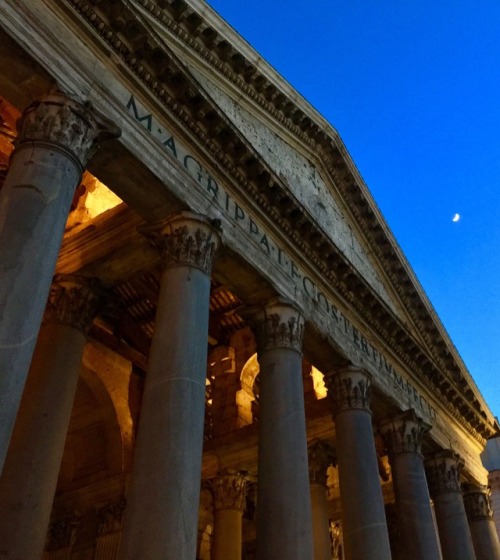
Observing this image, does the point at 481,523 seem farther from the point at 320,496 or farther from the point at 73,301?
the point at 73,301

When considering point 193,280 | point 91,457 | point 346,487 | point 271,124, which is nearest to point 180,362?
point 193,280

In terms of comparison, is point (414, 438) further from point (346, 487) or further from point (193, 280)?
point (193, 280)

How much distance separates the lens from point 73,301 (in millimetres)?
8562

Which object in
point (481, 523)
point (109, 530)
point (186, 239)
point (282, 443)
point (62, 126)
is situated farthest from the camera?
point (481, 523)

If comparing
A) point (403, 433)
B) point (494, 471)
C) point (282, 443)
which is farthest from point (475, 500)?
point (282, 443)

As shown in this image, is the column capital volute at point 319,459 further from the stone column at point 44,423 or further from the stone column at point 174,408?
the stone column at point 174,408

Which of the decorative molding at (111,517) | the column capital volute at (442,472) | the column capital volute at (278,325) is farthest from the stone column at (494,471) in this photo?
the column capital volute at (278,325)

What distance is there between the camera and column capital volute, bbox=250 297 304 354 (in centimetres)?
890

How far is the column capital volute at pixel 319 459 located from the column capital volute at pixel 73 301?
5624mm

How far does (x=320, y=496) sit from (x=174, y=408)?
6.82 metres

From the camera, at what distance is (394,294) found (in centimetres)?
1427

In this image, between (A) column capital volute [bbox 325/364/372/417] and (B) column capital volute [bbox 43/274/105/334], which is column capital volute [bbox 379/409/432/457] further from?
(B) column capital volute [bbox 43/274/105/334]

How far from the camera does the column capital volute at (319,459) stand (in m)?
11.9

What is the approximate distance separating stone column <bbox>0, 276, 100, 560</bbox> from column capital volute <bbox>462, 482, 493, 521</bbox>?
11.4m
